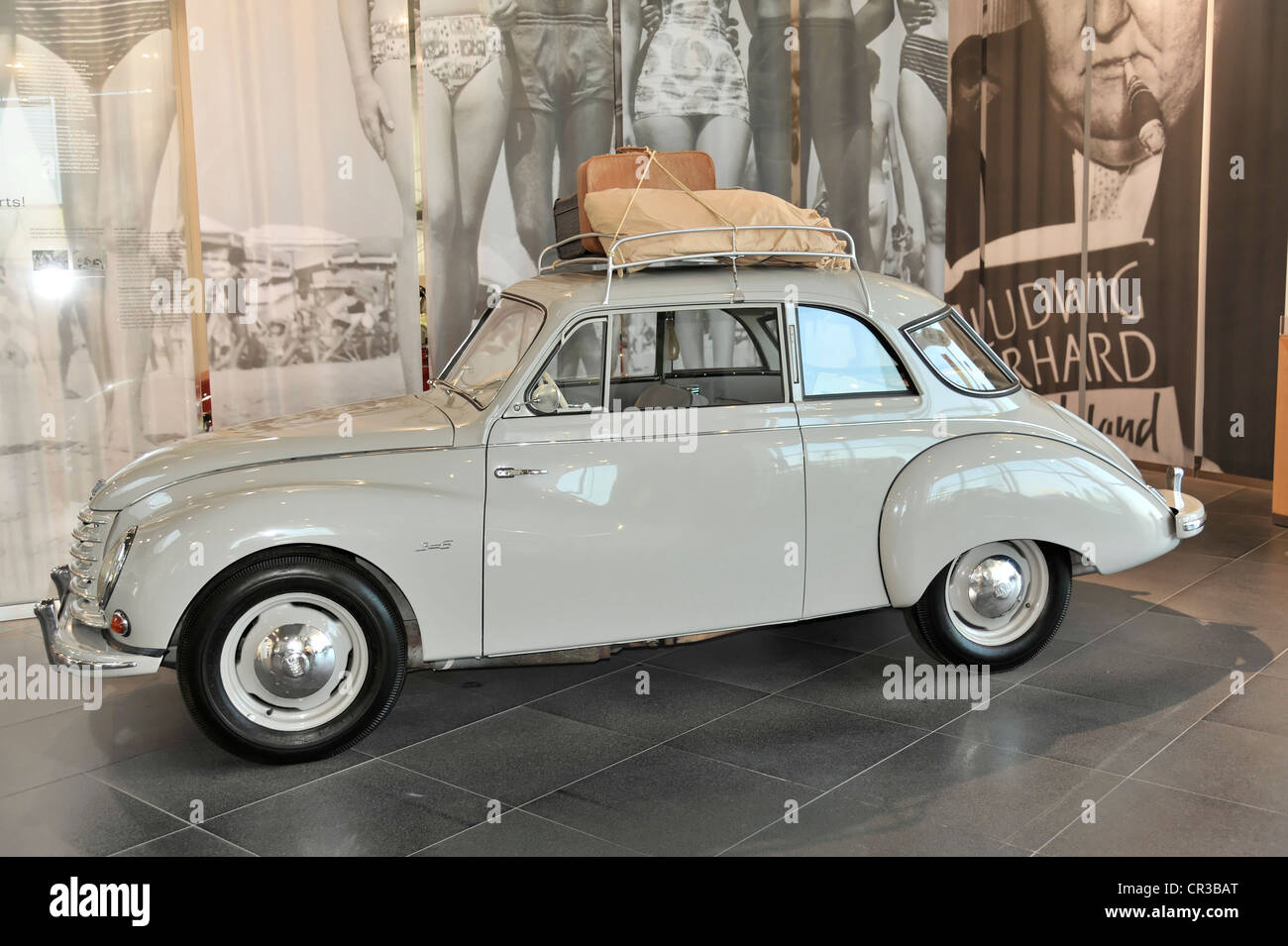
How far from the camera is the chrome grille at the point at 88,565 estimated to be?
4102 mm

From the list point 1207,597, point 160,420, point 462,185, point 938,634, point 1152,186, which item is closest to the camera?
point 938,634

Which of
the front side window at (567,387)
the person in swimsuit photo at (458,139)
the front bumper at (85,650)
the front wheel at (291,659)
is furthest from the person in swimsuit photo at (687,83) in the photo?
the front bumper at (85,650)

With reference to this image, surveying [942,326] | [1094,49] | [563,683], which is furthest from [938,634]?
[1094,49]

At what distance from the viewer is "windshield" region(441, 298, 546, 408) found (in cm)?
451

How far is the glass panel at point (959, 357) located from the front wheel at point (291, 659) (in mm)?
2394

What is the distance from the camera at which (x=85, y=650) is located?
4.01 m

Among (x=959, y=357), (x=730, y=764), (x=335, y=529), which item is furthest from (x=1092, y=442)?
(x=335, y=529)

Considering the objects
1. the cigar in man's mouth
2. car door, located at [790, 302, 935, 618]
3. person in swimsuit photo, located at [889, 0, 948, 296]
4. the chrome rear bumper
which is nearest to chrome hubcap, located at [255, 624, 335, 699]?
car door, located at [790, 302, 935, 618]

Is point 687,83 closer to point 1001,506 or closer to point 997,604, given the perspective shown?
point 1001,506

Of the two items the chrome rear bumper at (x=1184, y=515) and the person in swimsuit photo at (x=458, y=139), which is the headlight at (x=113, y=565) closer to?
the person in swimsuit photo at (x=458, y=139)

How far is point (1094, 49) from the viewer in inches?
369

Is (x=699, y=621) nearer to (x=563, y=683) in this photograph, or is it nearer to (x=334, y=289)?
(x=563, y=683)

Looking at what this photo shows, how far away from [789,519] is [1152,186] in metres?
6.07

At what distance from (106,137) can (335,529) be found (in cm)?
330
